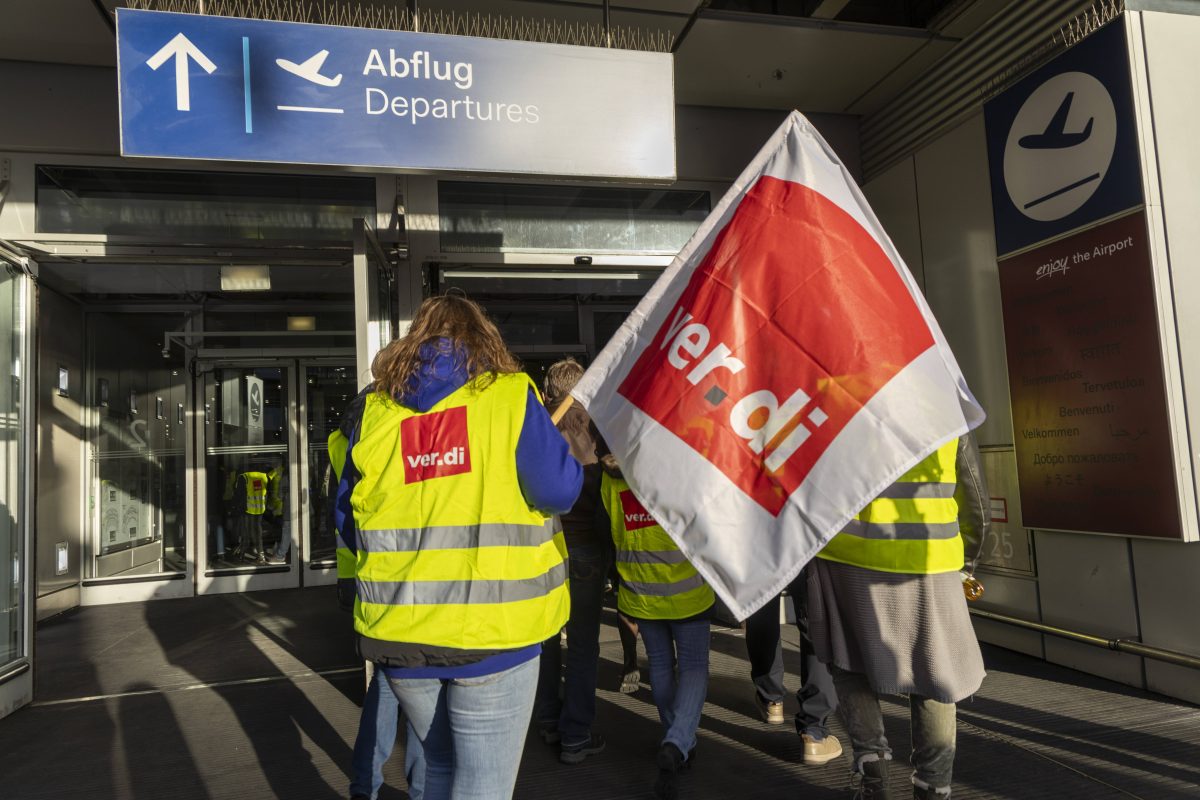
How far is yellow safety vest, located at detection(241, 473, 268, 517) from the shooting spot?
27.4 feet

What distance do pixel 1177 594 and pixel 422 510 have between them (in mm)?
3856

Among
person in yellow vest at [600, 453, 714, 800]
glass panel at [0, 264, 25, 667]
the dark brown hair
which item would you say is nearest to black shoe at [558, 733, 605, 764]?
person in yellow vest at [600, 453, 714, 800]

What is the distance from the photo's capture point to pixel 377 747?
272cm

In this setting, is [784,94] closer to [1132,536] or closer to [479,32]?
[479,32]

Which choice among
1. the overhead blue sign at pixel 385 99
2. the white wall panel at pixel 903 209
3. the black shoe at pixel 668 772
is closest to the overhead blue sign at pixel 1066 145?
the white wall panel at pixel 903 209

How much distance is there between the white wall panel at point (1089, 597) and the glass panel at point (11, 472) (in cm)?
593

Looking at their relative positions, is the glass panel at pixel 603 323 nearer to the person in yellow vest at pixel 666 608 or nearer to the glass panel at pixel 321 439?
the glass panel at pixel 321 439

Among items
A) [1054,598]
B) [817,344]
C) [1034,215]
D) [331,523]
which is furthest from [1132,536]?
[331,523]

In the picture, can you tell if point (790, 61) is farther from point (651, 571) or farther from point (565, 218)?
point (651, 571)

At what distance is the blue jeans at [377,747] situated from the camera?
2.71 meters

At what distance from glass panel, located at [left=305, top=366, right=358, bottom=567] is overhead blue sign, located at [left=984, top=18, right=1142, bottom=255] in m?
6.50

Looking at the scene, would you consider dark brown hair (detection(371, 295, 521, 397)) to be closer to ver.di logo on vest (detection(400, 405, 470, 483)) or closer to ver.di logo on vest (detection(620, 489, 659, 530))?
ver.di logo on vest (detection(400, 405, 470, 483))

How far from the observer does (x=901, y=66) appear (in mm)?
5898

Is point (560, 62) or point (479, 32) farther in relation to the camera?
point (479, 32)
